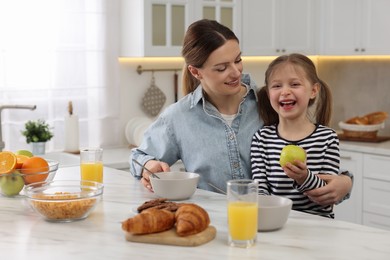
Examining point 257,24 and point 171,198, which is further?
point 257,24

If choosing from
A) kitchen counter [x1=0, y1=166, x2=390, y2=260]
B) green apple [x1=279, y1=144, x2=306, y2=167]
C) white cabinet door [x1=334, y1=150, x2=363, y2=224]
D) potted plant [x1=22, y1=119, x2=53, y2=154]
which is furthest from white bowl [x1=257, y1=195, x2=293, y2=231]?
white cabinet door [x1=334, y1=150, x2=363, y2=224]

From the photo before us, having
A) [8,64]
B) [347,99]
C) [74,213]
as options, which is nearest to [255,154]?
[74,213]

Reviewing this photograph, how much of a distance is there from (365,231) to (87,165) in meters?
1.02

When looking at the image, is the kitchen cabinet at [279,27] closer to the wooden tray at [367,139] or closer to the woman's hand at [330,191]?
the wooden tray at [367,139]

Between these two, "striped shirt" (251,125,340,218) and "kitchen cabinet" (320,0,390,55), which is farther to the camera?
"kitchen cabinet" (320,0,390,55)

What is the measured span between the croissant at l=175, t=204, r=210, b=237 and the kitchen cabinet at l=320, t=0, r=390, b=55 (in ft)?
9.89

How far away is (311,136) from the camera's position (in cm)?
239

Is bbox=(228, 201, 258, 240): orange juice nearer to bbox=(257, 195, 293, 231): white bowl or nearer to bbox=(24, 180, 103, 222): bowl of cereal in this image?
bbox=(257, 195, 293, 231): white bowl

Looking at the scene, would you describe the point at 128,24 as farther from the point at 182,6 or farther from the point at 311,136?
the point at 311,136

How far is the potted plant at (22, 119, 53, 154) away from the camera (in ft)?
12.8

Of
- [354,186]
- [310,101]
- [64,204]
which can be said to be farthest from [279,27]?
[64,204]

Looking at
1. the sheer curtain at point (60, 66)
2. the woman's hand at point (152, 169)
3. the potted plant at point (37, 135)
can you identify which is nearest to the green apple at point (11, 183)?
the woman's hand at point (152, 169)

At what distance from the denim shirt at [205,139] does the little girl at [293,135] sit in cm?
6

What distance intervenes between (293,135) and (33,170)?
2.98 feet
